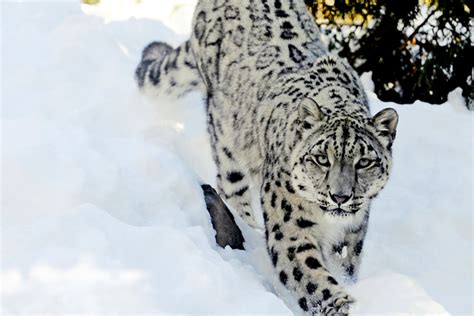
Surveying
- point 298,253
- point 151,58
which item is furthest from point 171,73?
point 298,253

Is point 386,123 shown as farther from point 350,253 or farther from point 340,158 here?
point 350,253

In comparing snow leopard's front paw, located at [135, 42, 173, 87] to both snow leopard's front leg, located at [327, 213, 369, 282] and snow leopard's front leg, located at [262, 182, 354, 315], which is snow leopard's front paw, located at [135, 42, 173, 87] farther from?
snow leopard's front leg, located at [327, 213, 369, 282]

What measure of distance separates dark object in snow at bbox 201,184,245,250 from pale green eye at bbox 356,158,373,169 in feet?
2.87

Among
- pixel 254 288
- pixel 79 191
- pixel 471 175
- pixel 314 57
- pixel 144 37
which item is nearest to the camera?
pixel 254 288

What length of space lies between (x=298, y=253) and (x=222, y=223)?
1.74 feet

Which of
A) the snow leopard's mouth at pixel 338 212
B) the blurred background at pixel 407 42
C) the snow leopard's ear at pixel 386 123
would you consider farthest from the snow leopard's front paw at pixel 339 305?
the blurred background at pixel 407 42

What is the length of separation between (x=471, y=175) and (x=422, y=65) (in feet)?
6.83

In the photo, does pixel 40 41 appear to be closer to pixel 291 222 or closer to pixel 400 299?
pixel 291 222

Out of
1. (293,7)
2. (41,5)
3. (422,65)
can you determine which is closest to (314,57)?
(293,7)

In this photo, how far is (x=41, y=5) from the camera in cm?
910

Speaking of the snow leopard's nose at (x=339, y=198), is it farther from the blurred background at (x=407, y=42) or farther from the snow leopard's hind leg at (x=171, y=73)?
the blurred background at (x=407, y=42)

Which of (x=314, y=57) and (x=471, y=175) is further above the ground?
(x=314, y=57)

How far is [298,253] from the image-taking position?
4.86 meters

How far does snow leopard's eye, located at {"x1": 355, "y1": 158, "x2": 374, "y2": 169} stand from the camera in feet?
15.2
